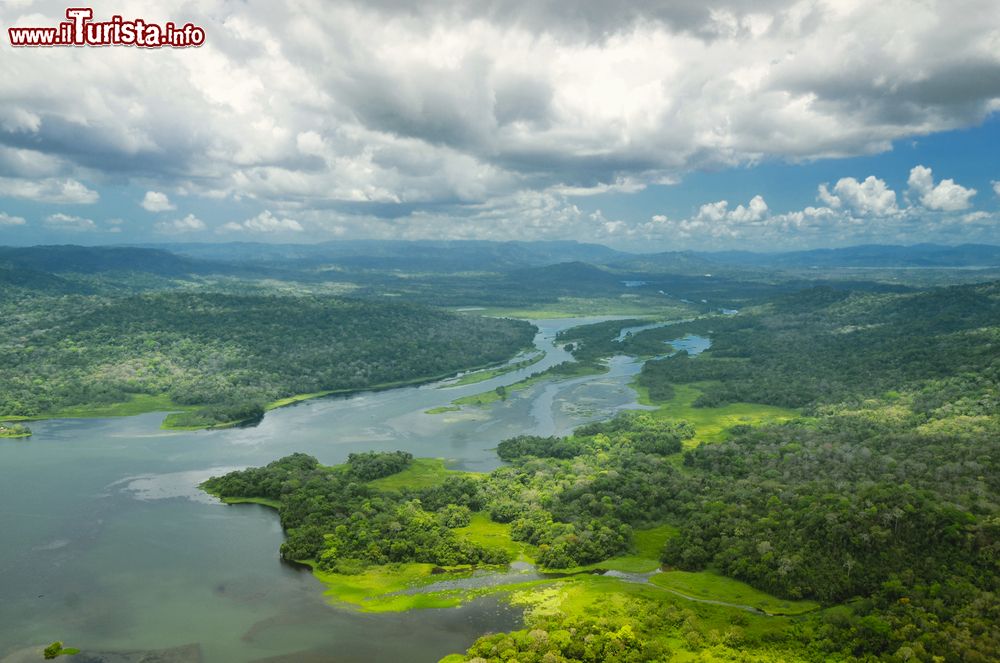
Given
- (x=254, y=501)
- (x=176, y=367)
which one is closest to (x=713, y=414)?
(x=254, y=501)

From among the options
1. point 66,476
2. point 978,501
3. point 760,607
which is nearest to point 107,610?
point 66,476

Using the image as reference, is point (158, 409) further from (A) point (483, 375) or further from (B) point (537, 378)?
(B) point (537, 378)

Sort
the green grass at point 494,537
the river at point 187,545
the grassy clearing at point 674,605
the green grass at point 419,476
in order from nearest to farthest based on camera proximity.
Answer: the grassy clearing at point 674,605 < the river at point 187,545 < the green grass at point 494,537 < the green grass at point 419,476

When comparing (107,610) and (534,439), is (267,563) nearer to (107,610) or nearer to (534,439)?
(107,610)

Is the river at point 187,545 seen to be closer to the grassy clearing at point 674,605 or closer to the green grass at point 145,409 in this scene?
the green grass at point 145,409

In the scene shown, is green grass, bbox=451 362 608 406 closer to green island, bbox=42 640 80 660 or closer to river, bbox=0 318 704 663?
river, bbox=0 318 704 663

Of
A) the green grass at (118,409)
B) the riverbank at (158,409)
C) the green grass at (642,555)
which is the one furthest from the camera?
the green grass at (118,409)

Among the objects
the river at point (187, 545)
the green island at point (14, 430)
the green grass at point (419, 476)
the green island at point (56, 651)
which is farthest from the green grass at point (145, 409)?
the green island at point (56, 651)
